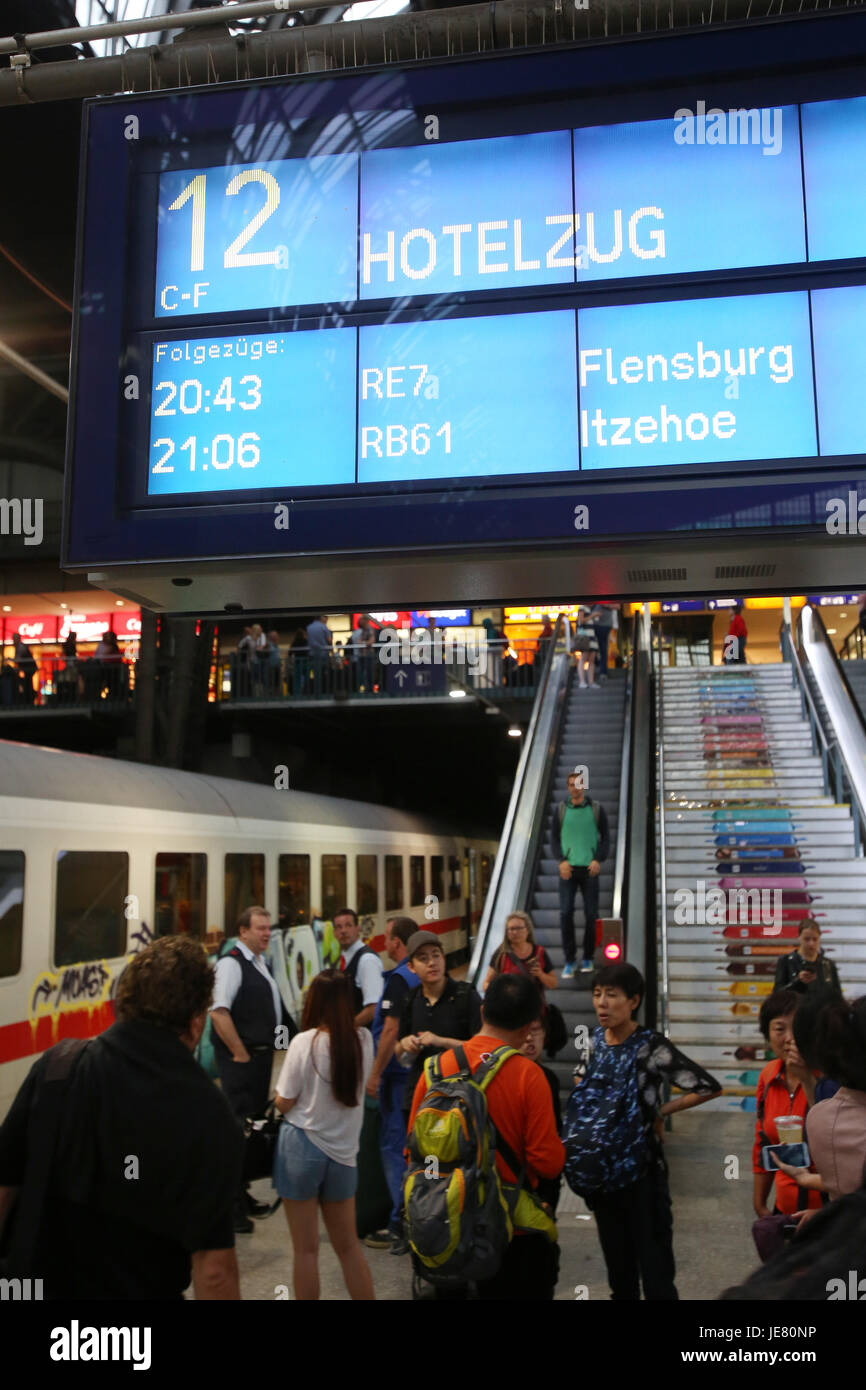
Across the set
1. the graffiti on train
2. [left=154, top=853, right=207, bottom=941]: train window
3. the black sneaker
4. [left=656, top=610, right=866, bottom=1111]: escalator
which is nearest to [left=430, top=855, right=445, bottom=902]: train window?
[left=656, top=610, right=866, bottom=1111]: escalator

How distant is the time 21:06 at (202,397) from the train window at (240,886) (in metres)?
8.97

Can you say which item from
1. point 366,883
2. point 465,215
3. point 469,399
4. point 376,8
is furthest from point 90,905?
point 366,883

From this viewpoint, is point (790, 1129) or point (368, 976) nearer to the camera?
point (790, 1129)

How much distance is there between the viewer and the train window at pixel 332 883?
15.6 m

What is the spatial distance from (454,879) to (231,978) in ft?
59.5

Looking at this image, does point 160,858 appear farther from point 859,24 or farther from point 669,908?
point 859,24

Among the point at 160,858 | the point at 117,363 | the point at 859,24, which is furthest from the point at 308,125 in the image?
the point at 160,858

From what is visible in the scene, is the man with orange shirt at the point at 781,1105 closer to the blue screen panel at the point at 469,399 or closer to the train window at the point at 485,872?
the blue screen panel at the point at 469,399

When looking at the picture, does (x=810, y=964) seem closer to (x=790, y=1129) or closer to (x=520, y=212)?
(x=790, y=1129)

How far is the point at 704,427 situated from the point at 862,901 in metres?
8.83

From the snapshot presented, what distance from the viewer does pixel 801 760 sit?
14.3 m

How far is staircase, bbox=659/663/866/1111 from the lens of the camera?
10039 mm

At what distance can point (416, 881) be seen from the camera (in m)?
20.8
